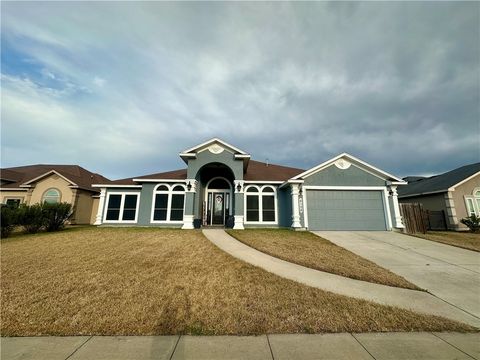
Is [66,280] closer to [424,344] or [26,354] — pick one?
[26,354]

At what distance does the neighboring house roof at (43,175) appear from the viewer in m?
21.2

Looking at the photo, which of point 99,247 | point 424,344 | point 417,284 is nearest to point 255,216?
point 99,247

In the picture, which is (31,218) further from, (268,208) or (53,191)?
(268,208)

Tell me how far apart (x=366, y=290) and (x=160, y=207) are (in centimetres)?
1418

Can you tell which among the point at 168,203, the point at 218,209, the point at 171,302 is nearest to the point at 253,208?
the point at 218,209

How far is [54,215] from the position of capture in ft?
47.4

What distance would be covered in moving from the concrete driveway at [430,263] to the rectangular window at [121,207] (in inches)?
545

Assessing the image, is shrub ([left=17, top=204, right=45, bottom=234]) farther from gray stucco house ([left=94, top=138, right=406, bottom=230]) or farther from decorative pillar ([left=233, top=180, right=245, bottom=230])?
decorative pillar ([left=233, top=180, right=245, bottom=230])

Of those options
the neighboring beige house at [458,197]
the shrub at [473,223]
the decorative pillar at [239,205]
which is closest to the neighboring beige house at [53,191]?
the decorative pillar at [239,205]

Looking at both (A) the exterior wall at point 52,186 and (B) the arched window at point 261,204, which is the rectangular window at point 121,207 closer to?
(A) the exterior wall at point 52,186

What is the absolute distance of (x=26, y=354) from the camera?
10.5ft

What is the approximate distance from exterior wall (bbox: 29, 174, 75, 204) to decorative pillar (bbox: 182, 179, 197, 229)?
12503 millimetres

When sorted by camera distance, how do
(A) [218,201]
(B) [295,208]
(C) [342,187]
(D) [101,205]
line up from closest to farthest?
(B) [295,208] → (C) [342,187] → (D) [101,205] → (A) [218,201]

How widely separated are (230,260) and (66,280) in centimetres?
456
